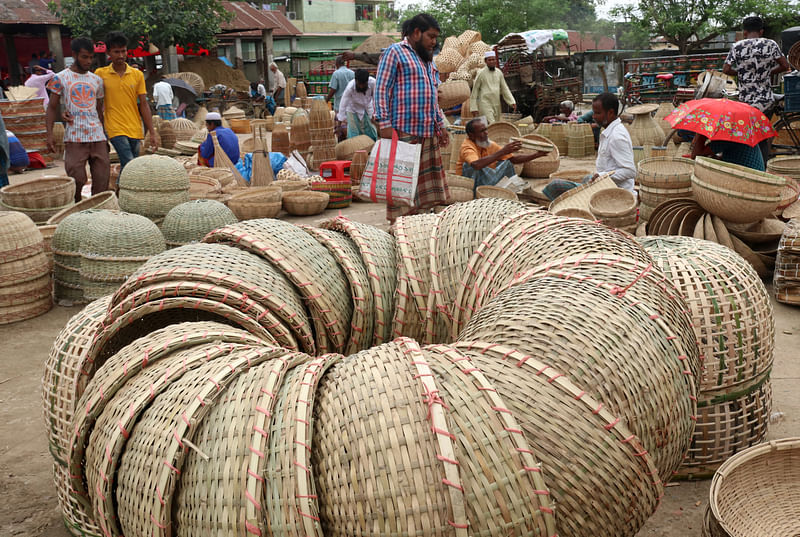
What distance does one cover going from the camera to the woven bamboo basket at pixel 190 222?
19.0 feet

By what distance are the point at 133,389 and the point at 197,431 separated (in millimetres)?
287

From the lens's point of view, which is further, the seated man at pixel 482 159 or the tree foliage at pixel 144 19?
the tree foliage at pixel 144 19

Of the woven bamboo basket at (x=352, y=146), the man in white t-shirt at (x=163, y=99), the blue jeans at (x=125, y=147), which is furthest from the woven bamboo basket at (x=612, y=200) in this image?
the man in white t-shirt at (x=163, y=99)

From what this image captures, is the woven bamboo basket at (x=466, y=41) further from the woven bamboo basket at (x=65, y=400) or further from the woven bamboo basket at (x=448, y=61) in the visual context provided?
the woven bamboo basket at (x=65, y=400)

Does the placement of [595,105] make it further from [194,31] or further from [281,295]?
[194,31]

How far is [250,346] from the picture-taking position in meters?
2.11

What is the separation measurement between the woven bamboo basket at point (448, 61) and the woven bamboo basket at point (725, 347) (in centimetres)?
1567

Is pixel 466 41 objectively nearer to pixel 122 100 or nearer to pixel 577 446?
pixel 122 100

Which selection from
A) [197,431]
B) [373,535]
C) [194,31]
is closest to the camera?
A: [373,535]

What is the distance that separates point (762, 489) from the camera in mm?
2744

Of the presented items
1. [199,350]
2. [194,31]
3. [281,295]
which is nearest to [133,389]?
[199,350]

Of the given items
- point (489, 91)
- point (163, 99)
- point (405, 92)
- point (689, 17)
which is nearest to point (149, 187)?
point (405, 92)

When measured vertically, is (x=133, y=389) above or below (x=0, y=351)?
above

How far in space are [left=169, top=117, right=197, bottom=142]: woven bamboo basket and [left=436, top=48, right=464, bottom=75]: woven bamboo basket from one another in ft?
23.1
